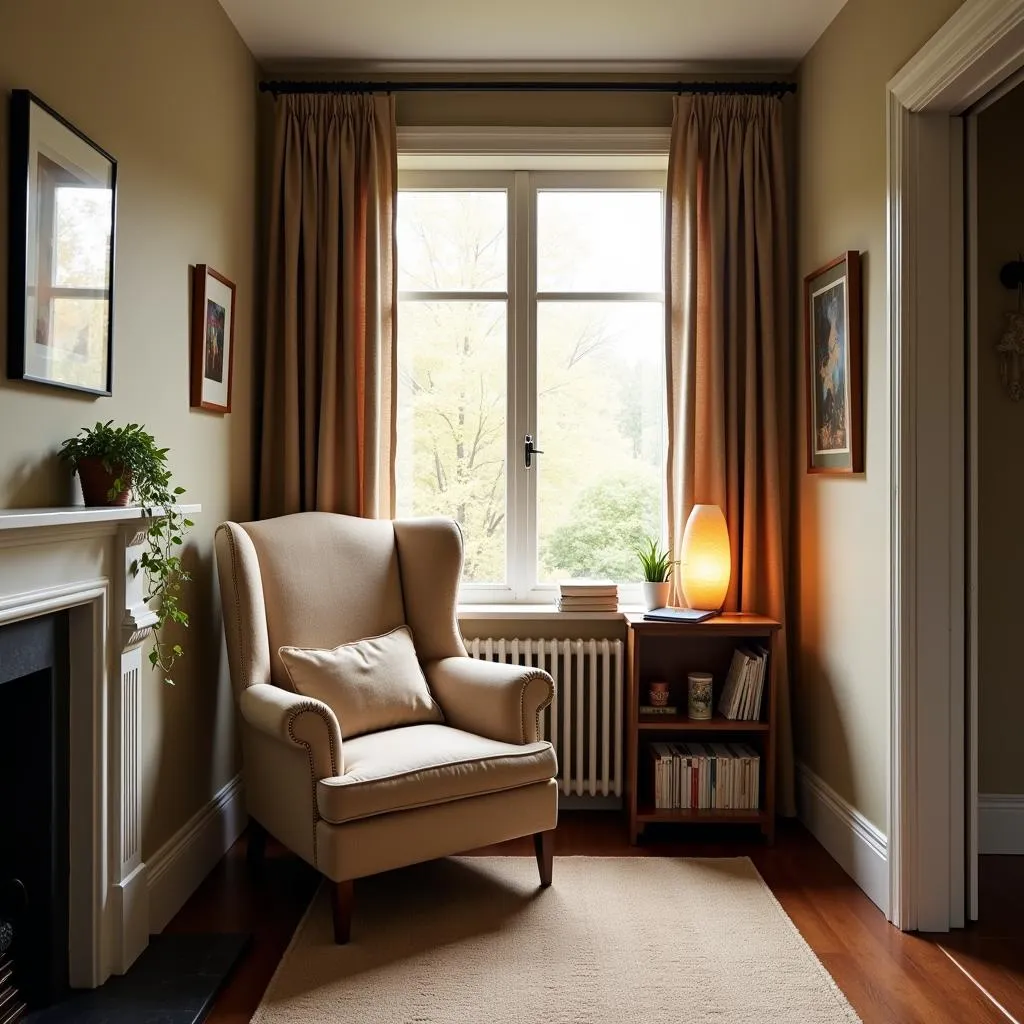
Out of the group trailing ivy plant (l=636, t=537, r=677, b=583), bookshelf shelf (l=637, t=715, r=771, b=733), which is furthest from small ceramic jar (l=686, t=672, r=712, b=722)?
trailing ivy plant (l=636, t=537, r=677, b=583)

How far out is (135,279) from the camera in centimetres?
232

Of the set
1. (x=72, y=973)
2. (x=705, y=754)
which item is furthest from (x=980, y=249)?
(x=72, y=973)

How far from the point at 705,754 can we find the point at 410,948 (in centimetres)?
129

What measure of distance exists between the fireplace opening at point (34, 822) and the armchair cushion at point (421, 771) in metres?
0.64

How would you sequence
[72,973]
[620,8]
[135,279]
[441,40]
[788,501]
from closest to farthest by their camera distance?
1. [72,973]
2. [135,279]
3. [620,8]
4. [441,40]
5. [788,501]

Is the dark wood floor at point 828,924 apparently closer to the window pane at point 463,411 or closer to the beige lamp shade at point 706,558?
the beige lamp shade at point 706,558

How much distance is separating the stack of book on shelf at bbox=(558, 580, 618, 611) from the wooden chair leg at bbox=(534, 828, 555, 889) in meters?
0.92

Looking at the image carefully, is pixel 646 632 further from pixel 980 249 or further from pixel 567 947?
pixel 980 249

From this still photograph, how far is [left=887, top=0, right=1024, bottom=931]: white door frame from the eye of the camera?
7.99 feet

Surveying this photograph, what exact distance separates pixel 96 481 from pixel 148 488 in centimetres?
14

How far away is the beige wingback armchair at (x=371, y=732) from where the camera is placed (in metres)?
2.37

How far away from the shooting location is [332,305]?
3309 millimetres

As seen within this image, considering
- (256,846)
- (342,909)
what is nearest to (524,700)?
(342,909)

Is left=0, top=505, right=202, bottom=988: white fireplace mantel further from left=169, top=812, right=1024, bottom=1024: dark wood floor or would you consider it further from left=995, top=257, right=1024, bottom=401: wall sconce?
left=995, top=257, right=1024, bottom=401: wall sconce
